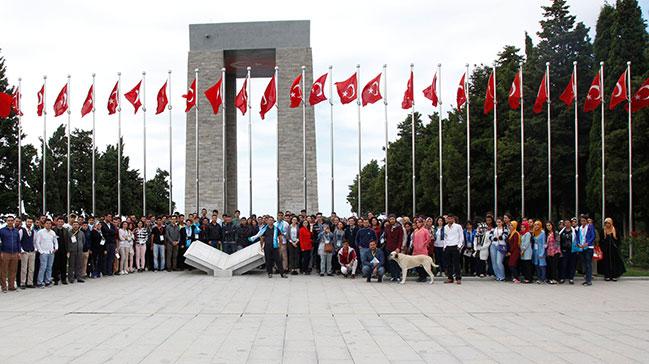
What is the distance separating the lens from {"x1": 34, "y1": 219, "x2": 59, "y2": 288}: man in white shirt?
48.3 feet

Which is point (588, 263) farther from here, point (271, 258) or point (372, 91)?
point (372, 91)

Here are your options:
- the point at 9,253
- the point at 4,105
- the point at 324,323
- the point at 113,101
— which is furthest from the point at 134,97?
the point at 324,323

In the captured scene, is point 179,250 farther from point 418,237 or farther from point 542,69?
point 542,69

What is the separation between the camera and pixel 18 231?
14133 mm

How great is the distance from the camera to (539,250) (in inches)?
611

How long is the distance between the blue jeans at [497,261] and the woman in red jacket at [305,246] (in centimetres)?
465

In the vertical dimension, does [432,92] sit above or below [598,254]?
above

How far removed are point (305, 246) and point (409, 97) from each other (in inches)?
328

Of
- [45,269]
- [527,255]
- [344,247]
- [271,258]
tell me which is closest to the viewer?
[45,269]

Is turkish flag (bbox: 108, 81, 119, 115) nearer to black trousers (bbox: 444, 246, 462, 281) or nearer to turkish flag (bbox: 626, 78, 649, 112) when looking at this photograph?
black trousers (bbox: 444, 246, 462, 281)

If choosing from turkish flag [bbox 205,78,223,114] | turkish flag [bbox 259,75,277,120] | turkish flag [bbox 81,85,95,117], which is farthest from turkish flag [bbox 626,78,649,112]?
turkish flag [bbox 81,85,95,117]

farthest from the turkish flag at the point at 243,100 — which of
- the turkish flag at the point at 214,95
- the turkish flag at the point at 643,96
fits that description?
the turkish flag at the point at 643,96

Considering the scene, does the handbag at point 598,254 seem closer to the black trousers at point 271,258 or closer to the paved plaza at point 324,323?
the paved plaza at point 324,323

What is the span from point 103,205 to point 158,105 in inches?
1001
